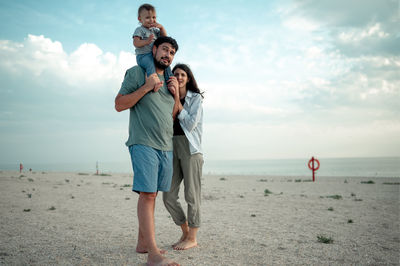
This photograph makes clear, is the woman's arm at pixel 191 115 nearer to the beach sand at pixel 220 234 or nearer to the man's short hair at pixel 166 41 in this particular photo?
the man's short hair at pixel 166 41

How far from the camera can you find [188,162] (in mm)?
3562

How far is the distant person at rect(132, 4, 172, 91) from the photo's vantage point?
3082 millimetres

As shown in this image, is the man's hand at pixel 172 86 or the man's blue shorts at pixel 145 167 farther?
the man's hand at pixel 172 86

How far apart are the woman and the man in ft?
1.58

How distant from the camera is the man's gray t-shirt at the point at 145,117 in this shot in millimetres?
2873

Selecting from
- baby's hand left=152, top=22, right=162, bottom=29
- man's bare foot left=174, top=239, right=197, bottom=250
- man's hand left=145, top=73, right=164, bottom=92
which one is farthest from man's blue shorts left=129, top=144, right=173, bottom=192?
baby's hand left=152, top=22, right=162, bottom=29

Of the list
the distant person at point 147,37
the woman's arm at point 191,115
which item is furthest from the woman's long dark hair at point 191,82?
the distant person at point 147,37

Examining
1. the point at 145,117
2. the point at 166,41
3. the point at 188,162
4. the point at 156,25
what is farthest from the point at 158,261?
the point at 156,25

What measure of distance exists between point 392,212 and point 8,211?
353 inches

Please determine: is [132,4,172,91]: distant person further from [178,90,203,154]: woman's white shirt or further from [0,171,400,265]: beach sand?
[0,171,400,265]: beach sand

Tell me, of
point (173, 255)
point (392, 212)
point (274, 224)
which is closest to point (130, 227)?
point (173, 255)

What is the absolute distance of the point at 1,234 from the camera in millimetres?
4230

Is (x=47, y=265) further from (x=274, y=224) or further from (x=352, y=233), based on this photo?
(x=352, y=233)

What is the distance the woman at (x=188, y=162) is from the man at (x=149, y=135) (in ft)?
1.58
